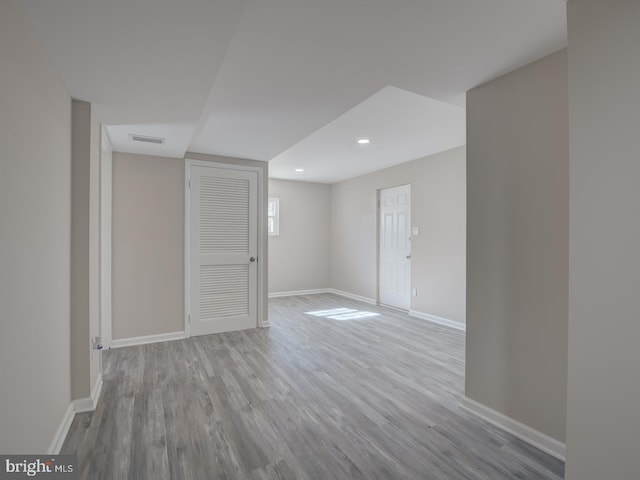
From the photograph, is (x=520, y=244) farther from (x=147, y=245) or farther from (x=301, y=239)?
(x=301, y=239)

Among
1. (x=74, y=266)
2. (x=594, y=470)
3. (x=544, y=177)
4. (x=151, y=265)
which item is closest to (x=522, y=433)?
(x=594, y=470)

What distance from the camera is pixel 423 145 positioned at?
13.9ft

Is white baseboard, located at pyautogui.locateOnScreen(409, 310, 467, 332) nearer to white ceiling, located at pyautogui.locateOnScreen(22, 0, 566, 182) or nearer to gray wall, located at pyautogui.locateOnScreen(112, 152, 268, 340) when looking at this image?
white ceiling, located at pyautogui.locateOnScreen(22, 0, 566, 182)

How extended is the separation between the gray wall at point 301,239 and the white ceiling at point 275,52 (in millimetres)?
3824

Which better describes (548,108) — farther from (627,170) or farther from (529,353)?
(529,353)

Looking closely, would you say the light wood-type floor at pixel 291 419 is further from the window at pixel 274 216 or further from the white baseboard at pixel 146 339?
the window at pixel 274 216

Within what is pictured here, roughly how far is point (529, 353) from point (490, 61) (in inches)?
69.5

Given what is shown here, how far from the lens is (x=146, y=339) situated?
12.2 ft

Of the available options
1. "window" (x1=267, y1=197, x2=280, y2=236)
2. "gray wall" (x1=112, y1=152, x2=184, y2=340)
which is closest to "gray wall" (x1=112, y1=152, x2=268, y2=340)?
"gray wall" (x1=112, y1=152, x2=184, y2=340)

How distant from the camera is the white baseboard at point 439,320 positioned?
14.1 ft

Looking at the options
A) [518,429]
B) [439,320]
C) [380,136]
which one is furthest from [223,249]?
[518,429]

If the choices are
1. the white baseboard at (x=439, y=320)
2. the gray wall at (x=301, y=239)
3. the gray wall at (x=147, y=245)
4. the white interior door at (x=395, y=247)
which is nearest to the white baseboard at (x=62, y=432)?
the gray wall at (x=147, y=245)

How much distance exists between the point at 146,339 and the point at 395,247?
3912 millimetres

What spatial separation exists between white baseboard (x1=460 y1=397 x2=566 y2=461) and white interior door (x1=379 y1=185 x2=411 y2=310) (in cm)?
303
